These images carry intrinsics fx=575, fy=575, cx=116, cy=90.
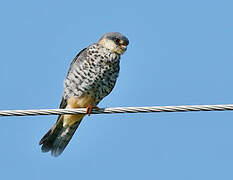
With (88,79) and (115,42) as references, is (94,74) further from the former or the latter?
(115,42)

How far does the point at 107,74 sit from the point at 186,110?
2.51 meters

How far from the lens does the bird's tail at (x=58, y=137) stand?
8.31 meters

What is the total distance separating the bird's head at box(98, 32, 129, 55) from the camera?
814 centimetres

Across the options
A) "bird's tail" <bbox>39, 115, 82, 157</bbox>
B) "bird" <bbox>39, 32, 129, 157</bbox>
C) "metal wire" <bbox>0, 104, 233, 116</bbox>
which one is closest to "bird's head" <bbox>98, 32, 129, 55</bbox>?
"bird" <bbox>39, 32, 129, 157</bbox>

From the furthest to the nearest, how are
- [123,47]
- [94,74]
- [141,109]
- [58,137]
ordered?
1. [58,137]
2. [123,47]
3. [94,74]
4. [141,109]

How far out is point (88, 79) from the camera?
25.8ft

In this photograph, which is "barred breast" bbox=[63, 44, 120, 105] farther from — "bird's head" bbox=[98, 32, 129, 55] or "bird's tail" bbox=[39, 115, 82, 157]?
"bird's tail" bbox=[39, 115, 82, 157]

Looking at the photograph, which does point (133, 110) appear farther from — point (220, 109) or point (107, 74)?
point (107, 74)

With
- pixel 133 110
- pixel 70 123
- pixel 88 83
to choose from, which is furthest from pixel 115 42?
pixel 133 110

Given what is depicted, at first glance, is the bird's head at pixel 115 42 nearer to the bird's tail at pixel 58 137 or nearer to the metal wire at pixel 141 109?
the bird's tail at pixel 58 137

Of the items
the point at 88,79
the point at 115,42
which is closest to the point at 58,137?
the point at 88,79

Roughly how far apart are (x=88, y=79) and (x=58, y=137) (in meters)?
1.09

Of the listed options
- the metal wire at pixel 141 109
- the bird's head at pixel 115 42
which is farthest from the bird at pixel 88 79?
the metal wire at pixel 141 109

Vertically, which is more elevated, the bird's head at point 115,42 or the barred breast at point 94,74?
the bird's head at point 115,42
